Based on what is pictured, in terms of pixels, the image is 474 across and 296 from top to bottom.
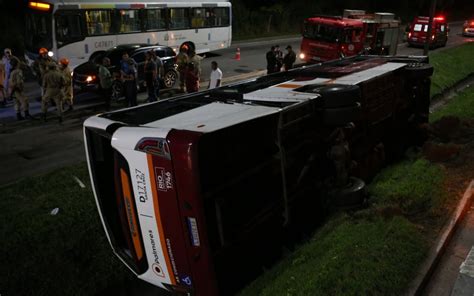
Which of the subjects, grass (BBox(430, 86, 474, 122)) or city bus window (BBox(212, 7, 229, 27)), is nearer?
grass (BBox(430, 86, 474, 122))

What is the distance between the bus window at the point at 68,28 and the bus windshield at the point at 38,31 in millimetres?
339

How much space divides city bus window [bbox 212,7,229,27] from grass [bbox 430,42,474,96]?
37.9ft

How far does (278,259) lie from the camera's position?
245 inches

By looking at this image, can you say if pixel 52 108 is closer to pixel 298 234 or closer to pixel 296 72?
pixel 296 72

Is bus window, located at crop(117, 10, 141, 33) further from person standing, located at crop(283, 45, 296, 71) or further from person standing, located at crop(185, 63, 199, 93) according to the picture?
person standing, located at crop(283, 45, 296, 71)

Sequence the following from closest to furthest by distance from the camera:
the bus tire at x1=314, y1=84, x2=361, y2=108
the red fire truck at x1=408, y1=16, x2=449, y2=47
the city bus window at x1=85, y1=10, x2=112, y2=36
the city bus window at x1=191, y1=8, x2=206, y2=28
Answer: the bus tire at x1=314, y1=84, x2=361, y2=108 → the city bus window at x1=85, y1=10, x2=112, y2=36 → the city bus window at x1=191, y1=8, x2=206, y2=28 → the red fire truck at x1=408, y1=16, x2=449, y2=47

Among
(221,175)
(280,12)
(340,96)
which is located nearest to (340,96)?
(340,96)

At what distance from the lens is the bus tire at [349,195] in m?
6.98

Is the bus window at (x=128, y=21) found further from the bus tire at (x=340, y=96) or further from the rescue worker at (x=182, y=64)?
the bus tire at (x=340, y=96)

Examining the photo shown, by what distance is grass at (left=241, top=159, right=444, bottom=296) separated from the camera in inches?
206

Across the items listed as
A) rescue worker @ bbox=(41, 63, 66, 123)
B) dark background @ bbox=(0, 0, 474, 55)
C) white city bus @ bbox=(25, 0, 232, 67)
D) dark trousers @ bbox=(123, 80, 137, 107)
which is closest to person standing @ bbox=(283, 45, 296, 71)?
dark trousers @ bbox=(123, 80, 137, 107)

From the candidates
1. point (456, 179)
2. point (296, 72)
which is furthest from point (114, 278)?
point (456, 179)

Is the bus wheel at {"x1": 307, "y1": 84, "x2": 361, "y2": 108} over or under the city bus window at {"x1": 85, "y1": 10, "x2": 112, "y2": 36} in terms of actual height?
under

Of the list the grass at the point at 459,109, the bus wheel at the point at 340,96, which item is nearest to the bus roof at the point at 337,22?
the grass at the point at 459,109
